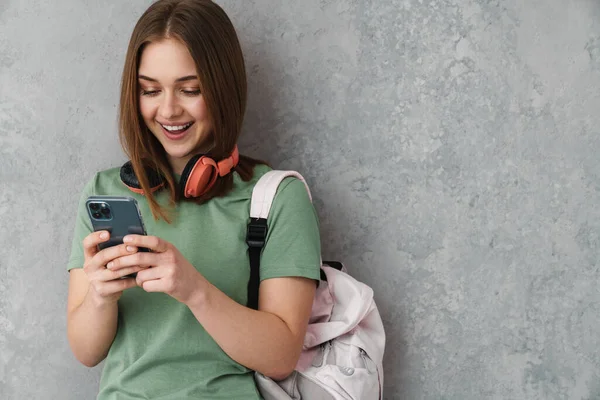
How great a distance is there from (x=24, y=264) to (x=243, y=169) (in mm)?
704

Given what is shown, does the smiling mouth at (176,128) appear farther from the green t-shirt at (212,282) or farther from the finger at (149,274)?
the finger at (149,274)

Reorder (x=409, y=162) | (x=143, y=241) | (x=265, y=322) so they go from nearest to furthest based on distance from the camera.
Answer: (x=143, y=241), (x=265, y=322), (x=409, y=162)

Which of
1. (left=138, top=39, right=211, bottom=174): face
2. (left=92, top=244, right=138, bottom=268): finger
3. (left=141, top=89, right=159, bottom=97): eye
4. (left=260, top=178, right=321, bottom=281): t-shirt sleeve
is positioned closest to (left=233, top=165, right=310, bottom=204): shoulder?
(left=260, top=178, right=321, bottom=281): t-shirt sleeve

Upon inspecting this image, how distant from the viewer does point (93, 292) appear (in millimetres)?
1568

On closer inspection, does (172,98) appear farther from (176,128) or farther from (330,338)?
(330,338)

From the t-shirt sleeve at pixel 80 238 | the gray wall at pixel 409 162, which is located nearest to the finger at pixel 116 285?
the t-shirt sleeve at pixel 80 238

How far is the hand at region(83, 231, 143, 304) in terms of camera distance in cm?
143

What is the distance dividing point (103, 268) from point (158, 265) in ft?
0.42

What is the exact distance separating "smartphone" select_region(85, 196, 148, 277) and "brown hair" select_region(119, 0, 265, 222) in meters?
0.25

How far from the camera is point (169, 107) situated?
163cm

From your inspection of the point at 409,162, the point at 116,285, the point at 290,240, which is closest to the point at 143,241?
the point at 116,285

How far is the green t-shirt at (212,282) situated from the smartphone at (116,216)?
259 mm

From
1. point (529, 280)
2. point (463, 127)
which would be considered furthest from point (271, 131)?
point (529, 280)

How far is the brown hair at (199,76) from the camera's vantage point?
1640mm
